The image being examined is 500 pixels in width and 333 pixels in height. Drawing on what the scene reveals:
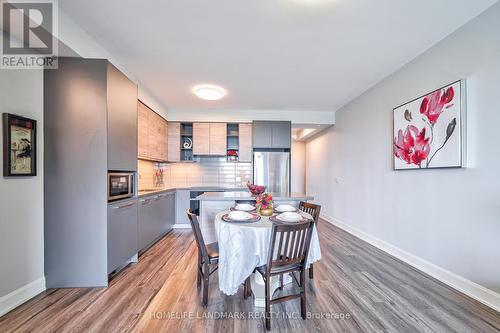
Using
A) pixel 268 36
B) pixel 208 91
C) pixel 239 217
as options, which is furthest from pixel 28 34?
pixel 239 217

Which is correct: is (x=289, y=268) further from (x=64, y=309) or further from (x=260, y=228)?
(x=64, y=309)

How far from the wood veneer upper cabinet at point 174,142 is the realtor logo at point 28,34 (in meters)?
2.70

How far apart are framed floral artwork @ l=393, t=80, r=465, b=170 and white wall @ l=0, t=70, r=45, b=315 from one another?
4297mm

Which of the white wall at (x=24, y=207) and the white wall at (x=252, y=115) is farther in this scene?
the white wall at (x=252, y=115)

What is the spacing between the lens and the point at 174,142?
4.73 m

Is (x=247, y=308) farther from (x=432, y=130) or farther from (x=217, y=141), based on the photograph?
(x=217, y=141)

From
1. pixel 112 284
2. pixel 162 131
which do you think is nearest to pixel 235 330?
pixel 112 284

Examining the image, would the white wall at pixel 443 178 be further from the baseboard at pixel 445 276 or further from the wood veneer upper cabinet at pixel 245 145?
the wood veneer upper cabinet at pixel 245 145

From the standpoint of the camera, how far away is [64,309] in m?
1.82

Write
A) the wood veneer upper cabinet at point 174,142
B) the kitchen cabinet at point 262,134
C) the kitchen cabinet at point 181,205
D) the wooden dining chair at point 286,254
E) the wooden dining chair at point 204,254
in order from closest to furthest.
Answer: the wooden dining chair at point 286,254, the wooden dining chair at point 204,254, the kitchen cabinet at point 181,205, the wood veneer upper cabinet at point 174,142, the kitchen cabinet at point 262,134

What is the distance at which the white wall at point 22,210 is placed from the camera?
68.9 inches

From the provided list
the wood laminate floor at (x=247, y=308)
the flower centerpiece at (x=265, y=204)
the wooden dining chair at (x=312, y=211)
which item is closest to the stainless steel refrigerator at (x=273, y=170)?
the wooden dining chair at (x=312, y=211)

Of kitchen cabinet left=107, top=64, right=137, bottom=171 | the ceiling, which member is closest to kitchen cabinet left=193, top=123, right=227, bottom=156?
the ceiling

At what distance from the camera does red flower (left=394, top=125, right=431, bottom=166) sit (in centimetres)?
251
